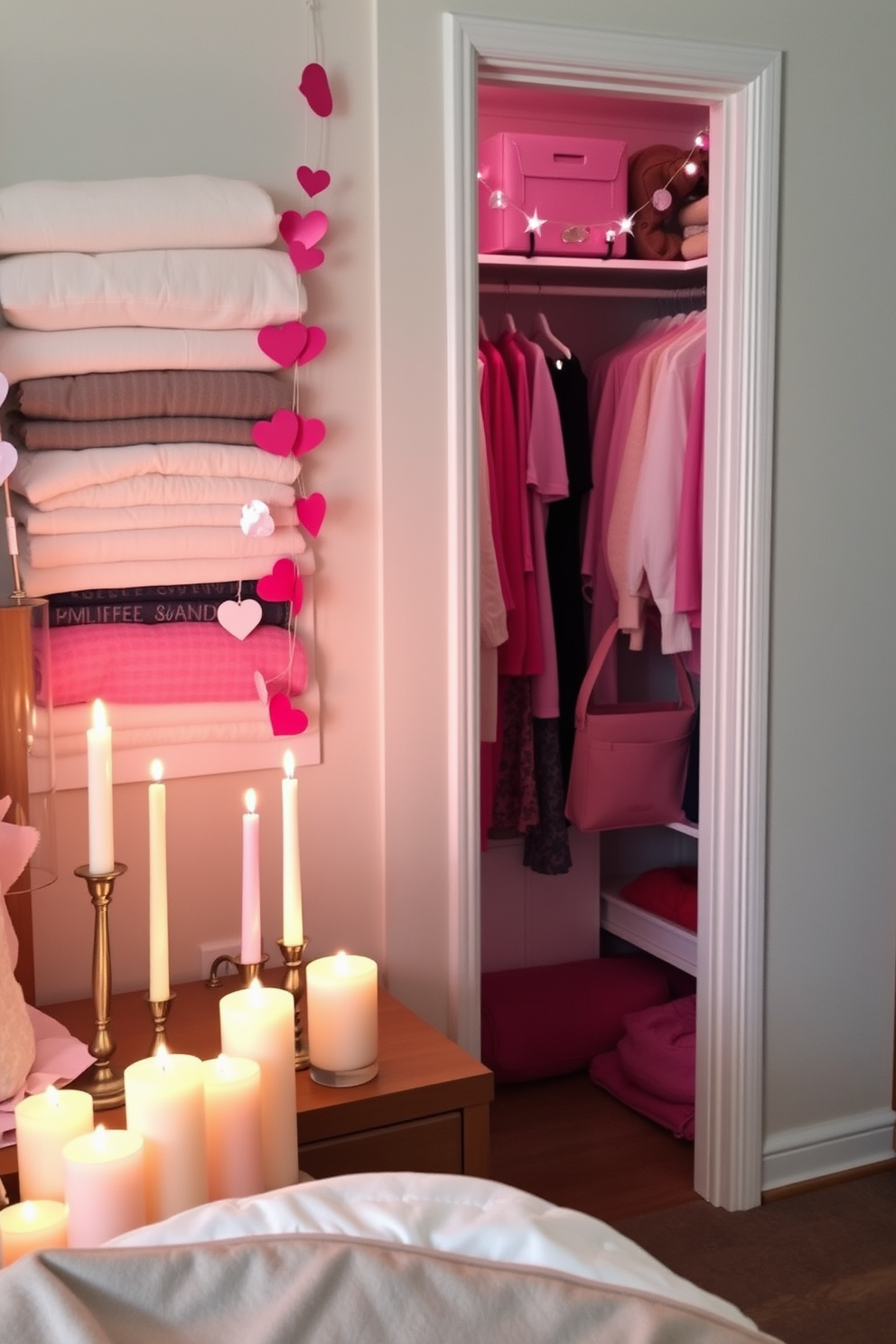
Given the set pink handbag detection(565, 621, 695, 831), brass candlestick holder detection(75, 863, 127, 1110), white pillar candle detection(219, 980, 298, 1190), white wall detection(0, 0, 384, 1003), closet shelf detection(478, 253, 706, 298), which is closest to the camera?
white pillar candle detection(219, 980, 298, 1190)

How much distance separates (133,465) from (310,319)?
390 mm

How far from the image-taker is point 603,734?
3.23 meters

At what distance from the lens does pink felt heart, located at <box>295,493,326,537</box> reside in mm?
2133

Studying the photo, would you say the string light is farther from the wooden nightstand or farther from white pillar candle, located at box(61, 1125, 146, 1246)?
white pillar candle, located at box(61, 1125, 146, 1246)

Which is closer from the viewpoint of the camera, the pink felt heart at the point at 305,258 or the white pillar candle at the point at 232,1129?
the white pillar candle at the point at 232,1129

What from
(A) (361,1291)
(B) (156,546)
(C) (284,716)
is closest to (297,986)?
(C) (284,716)

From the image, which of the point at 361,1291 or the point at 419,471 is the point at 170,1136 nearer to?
the point at 361,1291

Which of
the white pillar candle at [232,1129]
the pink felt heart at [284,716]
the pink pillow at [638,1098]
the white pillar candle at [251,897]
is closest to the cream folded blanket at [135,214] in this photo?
the pink felt heart at [284,716]

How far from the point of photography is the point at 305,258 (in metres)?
2.08

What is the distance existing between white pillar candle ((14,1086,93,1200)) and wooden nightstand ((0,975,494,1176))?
27cm

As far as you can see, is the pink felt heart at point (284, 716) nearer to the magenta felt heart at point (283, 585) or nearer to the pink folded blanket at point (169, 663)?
the pink folded blanket at point (169, 663)

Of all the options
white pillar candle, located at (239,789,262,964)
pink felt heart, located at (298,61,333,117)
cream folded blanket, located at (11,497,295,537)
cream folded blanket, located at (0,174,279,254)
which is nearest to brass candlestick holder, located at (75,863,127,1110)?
white pillar candle, located at (239,789,262,964)

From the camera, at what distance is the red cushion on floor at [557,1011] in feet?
10.7

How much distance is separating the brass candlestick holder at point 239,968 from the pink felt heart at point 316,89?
1.26 metres
